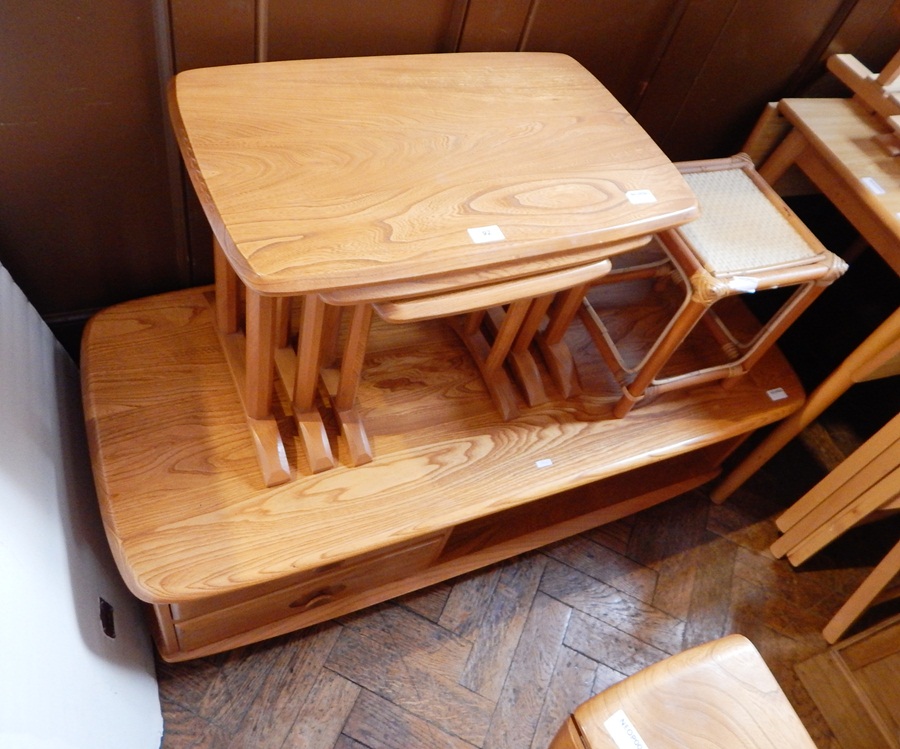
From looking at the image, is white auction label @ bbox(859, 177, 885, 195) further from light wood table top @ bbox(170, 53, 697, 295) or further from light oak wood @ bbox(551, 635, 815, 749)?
light oak wood @ bbox(551, 635, 815, 749)

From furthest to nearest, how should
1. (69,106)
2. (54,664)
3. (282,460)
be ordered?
1. (282,460)
2. (69,106)
3. (54,664)

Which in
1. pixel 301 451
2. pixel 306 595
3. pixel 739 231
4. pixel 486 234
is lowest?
pixel 306 595

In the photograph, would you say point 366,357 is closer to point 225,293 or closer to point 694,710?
point 225,293

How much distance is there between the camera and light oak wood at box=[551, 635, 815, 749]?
0.93 metres

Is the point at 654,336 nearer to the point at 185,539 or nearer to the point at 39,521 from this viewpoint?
the point at 185,539

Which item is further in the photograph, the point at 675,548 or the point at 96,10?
the point at 675,548

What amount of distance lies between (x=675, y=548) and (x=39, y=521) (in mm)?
1195

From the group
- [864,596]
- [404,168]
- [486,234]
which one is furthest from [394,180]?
[864,596]

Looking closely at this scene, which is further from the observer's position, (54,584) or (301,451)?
(301,451)

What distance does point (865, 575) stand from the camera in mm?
1617

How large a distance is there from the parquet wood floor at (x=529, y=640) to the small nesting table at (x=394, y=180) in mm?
410

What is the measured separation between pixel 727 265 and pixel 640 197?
0.27 metres

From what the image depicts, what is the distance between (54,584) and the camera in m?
0.88

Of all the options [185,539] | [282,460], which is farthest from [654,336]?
[185,539]
